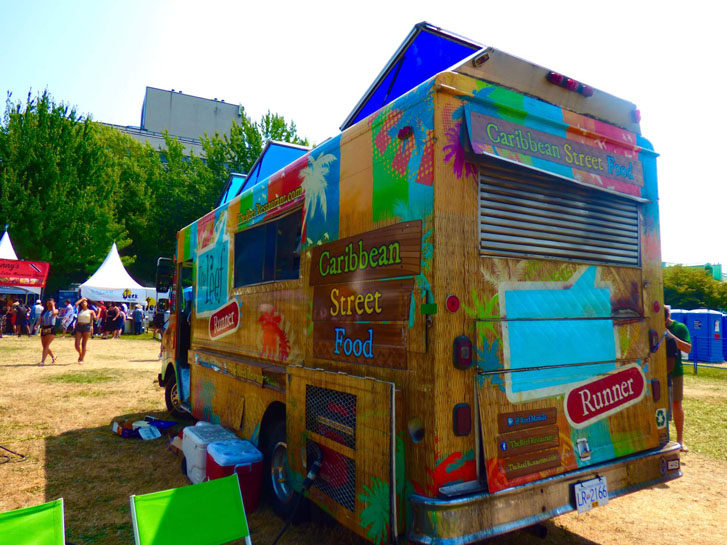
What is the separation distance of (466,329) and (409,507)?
3.43 ft

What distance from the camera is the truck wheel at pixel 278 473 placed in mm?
3927

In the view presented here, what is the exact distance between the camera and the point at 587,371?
333 centimetres

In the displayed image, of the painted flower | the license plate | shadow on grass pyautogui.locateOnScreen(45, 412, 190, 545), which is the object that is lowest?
shadow on grass pyautogui.locateOnScreen(45, 412, 190, 545)

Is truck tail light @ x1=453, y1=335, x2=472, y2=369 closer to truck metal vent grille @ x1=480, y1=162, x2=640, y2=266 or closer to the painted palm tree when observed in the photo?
truck metal vent grille @ x1=480, y1=162, x2=640, y2=266

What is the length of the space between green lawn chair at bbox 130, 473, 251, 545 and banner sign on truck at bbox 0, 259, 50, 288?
22.8 meters

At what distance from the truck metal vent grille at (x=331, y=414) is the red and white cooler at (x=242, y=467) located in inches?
41.5

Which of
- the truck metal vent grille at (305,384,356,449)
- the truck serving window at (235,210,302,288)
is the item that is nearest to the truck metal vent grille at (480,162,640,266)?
the truck metal vent grille at (305,384,356,449)

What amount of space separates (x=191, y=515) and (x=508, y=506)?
6.14ft

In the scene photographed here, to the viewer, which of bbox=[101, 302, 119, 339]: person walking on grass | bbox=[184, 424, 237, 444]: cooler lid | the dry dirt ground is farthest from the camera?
bbox=[101, 302, 119, 339]: person walking on grass

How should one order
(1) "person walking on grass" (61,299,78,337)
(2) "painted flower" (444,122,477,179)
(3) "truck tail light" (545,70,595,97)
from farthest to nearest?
(1) "person walking on grass" (61,299,78,337) < (3) "truck tail light" (545,70,595,97) < (2) "painted flower" (444,122,477,179)

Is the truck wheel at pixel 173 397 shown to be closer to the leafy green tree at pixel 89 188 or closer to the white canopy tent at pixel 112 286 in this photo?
the white canopy tent at pixel 112 286

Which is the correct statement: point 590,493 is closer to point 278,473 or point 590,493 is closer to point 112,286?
point 278,473

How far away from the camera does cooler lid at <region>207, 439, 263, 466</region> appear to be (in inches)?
161

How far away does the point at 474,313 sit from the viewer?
9.36 feet
